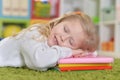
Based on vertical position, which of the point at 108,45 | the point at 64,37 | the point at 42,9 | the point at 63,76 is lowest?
the point at 108,45

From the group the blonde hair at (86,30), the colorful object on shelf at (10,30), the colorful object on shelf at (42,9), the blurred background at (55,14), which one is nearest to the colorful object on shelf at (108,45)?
the blurred background at (55,14)

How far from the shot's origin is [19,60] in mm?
1280

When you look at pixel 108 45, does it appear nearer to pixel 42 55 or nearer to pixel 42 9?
pixel 42 9

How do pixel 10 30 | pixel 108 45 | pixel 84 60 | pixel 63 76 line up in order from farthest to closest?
pixel 10 30 → pixel 108 45 → pixel 84 60 → pixel 63 76

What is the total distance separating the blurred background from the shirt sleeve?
195 cm

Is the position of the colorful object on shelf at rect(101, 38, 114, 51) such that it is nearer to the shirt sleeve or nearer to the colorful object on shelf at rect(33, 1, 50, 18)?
the colorful object on shelf at rect(33, 1, 50, 18)

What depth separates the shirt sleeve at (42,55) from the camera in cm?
110

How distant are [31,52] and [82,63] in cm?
20

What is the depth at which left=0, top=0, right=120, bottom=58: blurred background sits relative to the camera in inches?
125

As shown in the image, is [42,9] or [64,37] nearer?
[64,37]

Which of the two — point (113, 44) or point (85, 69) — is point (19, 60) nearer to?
point (85, 69)

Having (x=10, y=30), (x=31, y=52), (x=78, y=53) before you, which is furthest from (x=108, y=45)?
(x=31, y=52)

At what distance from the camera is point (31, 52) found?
1.12 m

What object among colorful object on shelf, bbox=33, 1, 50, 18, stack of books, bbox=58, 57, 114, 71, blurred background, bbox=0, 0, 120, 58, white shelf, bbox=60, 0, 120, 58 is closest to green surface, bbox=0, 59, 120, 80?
stack of books, bbox=58, 57, 114, 71
